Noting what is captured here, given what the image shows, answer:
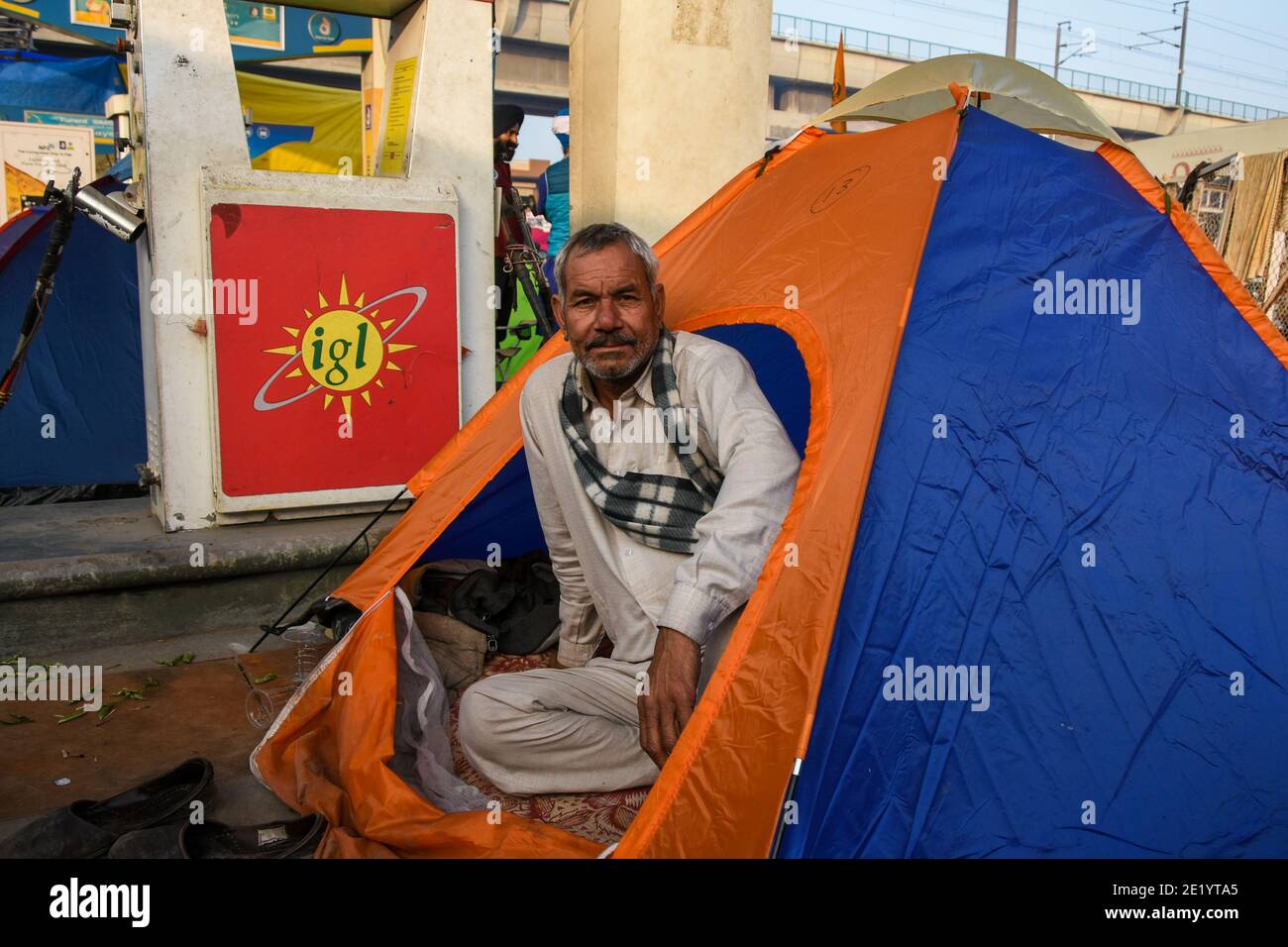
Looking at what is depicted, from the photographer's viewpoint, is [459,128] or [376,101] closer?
[459,128]

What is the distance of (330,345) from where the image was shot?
3.81m

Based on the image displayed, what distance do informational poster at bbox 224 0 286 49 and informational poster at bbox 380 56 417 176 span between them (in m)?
6.90

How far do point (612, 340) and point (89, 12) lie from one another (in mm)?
10784

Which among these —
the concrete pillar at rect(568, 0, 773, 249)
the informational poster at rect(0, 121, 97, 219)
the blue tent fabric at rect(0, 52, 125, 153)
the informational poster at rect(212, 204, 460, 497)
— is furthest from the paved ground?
the blue tent fabric at rect(0, 52, 125, 153)

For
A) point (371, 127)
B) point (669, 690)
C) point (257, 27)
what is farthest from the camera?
point (257, 27)

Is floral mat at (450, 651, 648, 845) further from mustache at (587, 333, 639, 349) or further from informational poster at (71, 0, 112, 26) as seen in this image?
informational poster at (71, 0, 112, 26)

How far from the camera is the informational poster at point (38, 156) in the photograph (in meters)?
7.46

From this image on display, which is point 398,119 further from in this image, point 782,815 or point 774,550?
point 782,815

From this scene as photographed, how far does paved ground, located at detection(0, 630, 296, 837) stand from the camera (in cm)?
255

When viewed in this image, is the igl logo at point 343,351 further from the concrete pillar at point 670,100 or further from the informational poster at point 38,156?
the informational poster at point 38,156

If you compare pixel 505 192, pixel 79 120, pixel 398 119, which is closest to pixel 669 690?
pixel 398 119

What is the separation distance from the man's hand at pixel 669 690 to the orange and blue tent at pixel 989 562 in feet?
0.24
